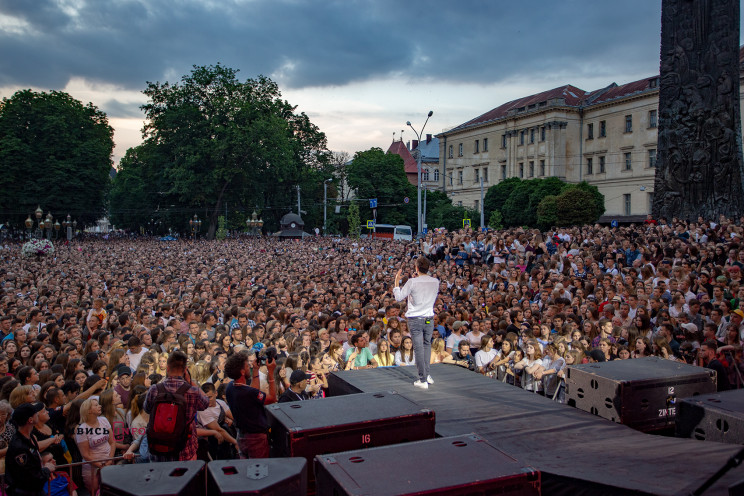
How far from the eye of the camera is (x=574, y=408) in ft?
17.7

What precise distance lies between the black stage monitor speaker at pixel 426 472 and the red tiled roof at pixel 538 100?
190ft

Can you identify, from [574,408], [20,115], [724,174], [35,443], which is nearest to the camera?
[35,443]

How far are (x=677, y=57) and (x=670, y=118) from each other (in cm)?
192

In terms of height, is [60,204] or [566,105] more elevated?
[566,105]

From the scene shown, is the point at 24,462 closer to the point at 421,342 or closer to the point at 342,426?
the point at 342,426

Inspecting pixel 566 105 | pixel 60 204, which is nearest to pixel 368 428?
pixel 60 204

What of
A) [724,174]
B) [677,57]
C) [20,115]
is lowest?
[724,174]

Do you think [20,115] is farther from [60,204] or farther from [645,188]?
[645,188]

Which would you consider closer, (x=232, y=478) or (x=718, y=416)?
(x=232, y=478)

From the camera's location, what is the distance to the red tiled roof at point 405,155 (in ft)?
278

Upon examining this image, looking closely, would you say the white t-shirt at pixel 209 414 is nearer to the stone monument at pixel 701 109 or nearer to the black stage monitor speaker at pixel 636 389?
the black stage monitor speaker at pixel 636 389

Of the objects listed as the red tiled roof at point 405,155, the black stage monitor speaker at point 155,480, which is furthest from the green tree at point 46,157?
the black stage monitor speaker at point 155,480

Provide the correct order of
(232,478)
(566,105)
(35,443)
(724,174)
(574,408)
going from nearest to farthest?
(232,478), (35,443), (574,408), (724,174), (566,105)

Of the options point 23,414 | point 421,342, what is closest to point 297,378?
point 421,342
